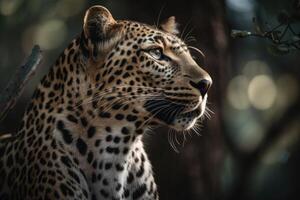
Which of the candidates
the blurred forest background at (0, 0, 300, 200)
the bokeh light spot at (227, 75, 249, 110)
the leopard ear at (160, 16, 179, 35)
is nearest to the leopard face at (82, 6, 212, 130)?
the leopard ear at (160, 16, 179, 35)

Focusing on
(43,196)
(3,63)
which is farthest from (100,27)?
(3,63)

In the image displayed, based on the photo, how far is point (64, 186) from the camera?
882 centimetres

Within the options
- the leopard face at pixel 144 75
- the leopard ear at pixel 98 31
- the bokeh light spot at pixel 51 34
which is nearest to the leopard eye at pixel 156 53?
the leopard face at pixel 144 75

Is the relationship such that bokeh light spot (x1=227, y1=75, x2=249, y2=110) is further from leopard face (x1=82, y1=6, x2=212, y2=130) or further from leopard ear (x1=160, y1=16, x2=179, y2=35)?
leopard face (x1=82, y1=6, x2=212, y2=130)

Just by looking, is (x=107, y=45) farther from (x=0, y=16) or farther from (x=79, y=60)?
(x=0, y=16)

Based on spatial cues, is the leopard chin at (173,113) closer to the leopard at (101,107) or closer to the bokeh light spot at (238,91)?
the leopard at (101,107)

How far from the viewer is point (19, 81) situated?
934cm

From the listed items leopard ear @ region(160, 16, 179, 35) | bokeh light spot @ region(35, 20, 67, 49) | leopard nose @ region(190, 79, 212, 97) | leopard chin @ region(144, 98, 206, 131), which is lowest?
bokeh light spot @ region(35, 20, 67, 49)

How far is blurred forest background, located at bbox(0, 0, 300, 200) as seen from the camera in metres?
14.2

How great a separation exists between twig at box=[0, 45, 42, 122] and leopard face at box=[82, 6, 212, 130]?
1.94ft

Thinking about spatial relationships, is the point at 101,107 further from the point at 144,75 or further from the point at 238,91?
the point at 238,91

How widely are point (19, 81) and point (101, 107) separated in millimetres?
966

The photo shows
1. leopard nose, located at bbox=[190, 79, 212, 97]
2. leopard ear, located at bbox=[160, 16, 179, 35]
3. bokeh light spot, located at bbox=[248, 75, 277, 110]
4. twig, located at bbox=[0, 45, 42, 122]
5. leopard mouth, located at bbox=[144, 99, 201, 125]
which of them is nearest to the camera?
leopard nose, located at bbox=[190, 79, 212, 97]

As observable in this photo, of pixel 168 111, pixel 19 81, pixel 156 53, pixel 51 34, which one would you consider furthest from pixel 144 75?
pixel 51 34
